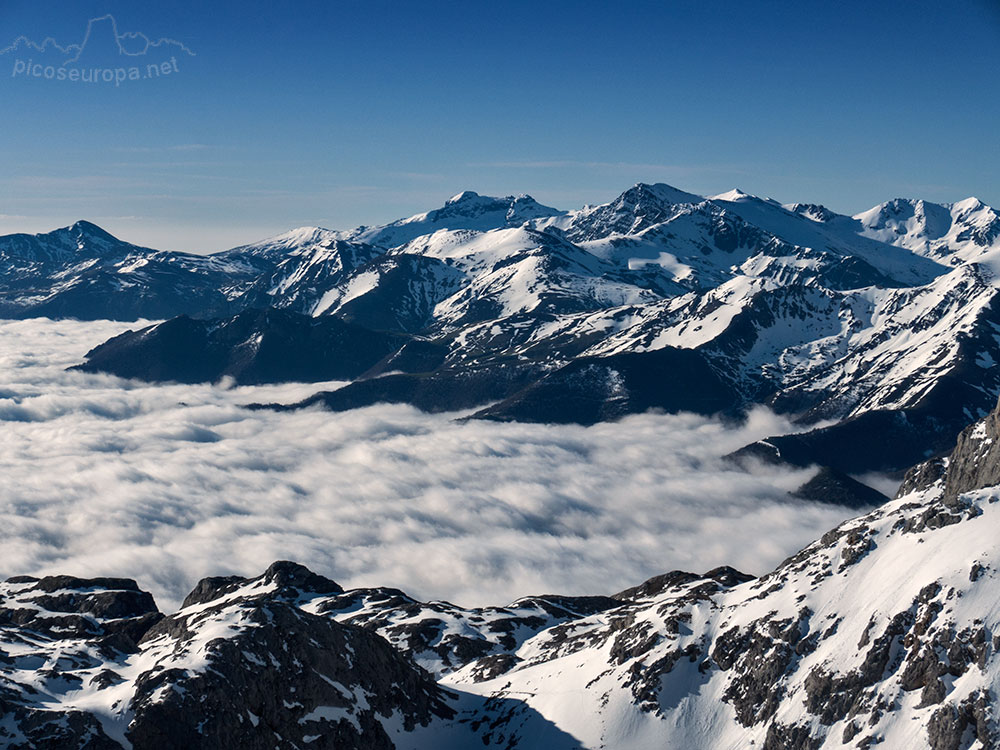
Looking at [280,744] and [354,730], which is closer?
[280,744]

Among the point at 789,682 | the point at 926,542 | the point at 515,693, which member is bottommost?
the point at 515,693

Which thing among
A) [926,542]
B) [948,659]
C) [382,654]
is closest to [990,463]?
[926,542]

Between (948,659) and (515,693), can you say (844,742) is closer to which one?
(948,659)

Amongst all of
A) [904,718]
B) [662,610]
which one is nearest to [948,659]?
[904,718]

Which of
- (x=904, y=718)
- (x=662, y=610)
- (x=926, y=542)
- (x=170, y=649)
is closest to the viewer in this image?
(x=904, y=718)

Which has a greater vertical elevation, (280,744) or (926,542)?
(926,542)

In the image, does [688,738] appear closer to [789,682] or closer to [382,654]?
[789,682]

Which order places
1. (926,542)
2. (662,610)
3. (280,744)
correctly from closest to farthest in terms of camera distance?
(280,744), (926,542), (662,610)
